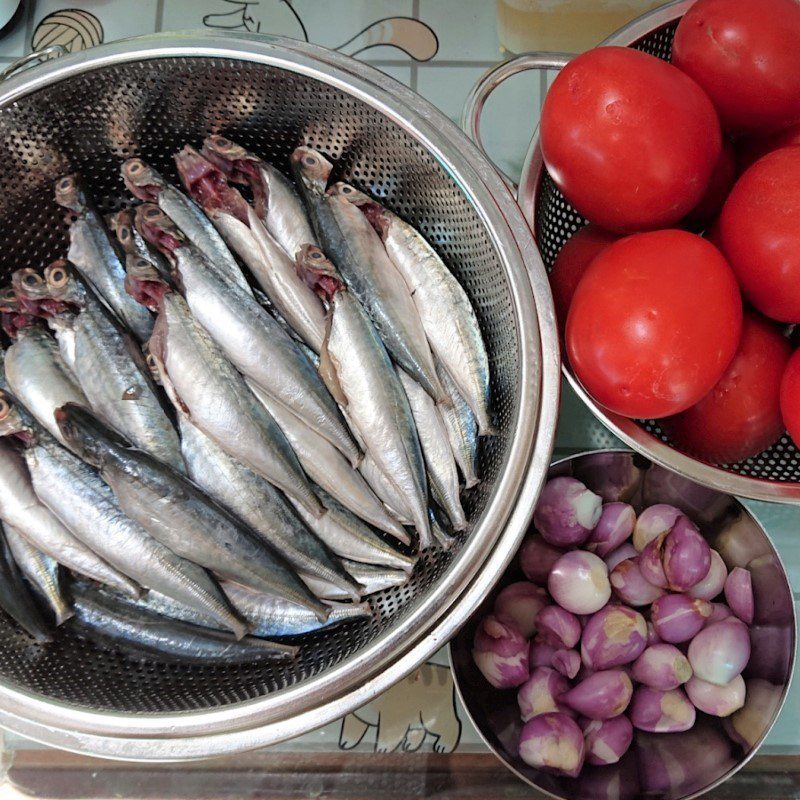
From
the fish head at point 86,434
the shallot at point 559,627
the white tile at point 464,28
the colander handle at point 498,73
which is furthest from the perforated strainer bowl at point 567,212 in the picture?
the fish head at point 86,434

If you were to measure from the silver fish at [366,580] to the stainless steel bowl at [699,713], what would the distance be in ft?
0.35

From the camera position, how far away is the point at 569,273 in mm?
742

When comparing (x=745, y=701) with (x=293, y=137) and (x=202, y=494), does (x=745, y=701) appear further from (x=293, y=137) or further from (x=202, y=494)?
(x=293, y=137)

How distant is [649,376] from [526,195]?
256 millimetres

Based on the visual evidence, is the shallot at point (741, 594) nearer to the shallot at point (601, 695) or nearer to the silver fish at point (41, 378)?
the shallot at point (601, 695)

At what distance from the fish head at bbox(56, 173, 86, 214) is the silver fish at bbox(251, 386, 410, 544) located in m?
0.30

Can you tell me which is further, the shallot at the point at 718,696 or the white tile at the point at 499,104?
the white tile at the point at 499,104

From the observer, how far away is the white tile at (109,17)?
1051 mm

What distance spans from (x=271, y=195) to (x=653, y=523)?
0.56m

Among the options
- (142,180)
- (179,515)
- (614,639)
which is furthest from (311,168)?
(614,639)

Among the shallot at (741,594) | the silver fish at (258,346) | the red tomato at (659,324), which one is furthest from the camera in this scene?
the shallot at (741,594)

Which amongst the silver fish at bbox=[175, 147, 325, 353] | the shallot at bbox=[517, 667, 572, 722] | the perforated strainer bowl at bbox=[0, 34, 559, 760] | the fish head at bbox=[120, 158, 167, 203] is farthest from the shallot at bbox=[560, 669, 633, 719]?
the fish head at bbox=[120, 158, 167, 203]

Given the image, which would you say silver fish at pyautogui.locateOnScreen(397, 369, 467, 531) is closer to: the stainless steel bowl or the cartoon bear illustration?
the stainless steel bowl

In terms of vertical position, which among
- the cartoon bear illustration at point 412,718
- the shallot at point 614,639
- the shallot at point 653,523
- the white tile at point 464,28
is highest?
the white tile at point 464,28
